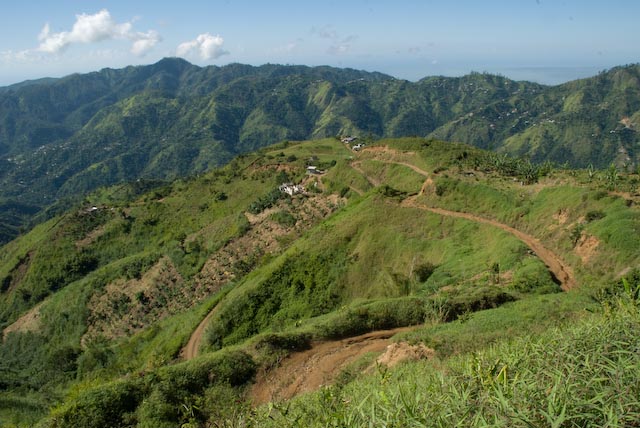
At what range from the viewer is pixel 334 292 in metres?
50.1

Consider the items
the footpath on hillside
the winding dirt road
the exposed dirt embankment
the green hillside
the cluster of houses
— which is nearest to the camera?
the green hillside

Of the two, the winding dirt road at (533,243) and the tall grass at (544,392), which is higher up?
the tall grass at (544,392)

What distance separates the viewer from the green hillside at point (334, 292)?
11469 mm

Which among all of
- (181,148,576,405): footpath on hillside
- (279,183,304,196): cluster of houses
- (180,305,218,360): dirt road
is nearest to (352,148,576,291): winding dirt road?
(181,148,576,405): footpath on hillside

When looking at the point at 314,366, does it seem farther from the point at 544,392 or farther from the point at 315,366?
the point at 544,392

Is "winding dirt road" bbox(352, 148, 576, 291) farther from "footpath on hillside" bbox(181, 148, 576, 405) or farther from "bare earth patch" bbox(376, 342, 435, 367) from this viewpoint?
"bare earth patch" bbox(376, 342, 435, 367)

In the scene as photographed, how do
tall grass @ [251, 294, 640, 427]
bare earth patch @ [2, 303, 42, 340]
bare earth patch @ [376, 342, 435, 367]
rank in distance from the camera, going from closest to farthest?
tall grass @ [251, 294, 640, 427] < bare earth patch @ [376, 342, 435, 367] < bare earth patch @ [2, 303, 42, 340]

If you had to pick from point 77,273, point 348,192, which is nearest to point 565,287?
point 348,192

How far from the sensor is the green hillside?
11469 mm

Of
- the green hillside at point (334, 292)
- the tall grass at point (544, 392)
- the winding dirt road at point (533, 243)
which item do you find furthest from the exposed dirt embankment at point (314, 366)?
the winding dirt road at point (533, 243)

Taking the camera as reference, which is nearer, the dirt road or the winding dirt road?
the winding dirt road

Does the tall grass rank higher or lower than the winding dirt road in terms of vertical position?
higher

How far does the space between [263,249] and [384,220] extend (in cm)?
2281

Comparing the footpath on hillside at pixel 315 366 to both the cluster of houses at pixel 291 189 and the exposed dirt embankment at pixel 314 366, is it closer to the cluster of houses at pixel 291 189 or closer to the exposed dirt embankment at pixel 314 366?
the exposed dirt embankment at pixel 314 366
